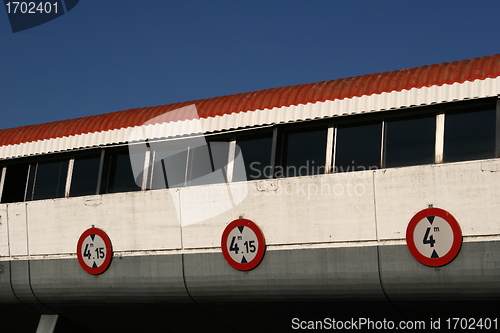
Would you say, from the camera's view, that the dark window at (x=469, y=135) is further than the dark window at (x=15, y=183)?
No

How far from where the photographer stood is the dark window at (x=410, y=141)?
11.8 meters

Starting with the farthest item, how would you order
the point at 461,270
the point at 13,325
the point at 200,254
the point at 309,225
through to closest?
the point at 13,325, the point at 200,254, the point at 309,225, the point at 461,270

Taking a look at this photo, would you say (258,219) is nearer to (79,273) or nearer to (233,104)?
(233,104)

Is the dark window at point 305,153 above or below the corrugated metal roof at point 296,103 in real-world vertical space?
below

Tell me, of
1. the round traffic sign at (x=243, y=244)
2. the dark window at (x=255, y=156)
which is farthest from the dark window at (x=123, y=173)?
the round traffic sign at (x=243, y=244)

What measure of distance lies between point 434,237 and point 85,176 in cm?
781

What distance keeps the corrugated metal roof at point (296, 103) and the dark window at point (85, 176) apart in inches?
14.8

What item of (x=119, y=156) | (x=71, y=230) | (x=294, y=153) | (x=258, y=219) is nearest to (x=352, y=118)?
(x=294, y=153)

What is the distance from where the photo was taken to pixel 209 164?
1378 cm

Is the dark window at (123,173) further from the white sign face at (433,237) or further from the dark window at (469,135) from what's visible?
the dark window at (469,135)

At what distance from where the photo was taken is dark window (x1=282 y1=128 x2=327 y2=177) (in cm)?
1279

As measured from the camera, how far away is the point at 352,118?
1249 cm

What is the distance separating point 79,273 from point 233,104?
16.2 feet

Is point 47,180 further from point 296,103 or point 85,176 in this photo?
point 296,103
